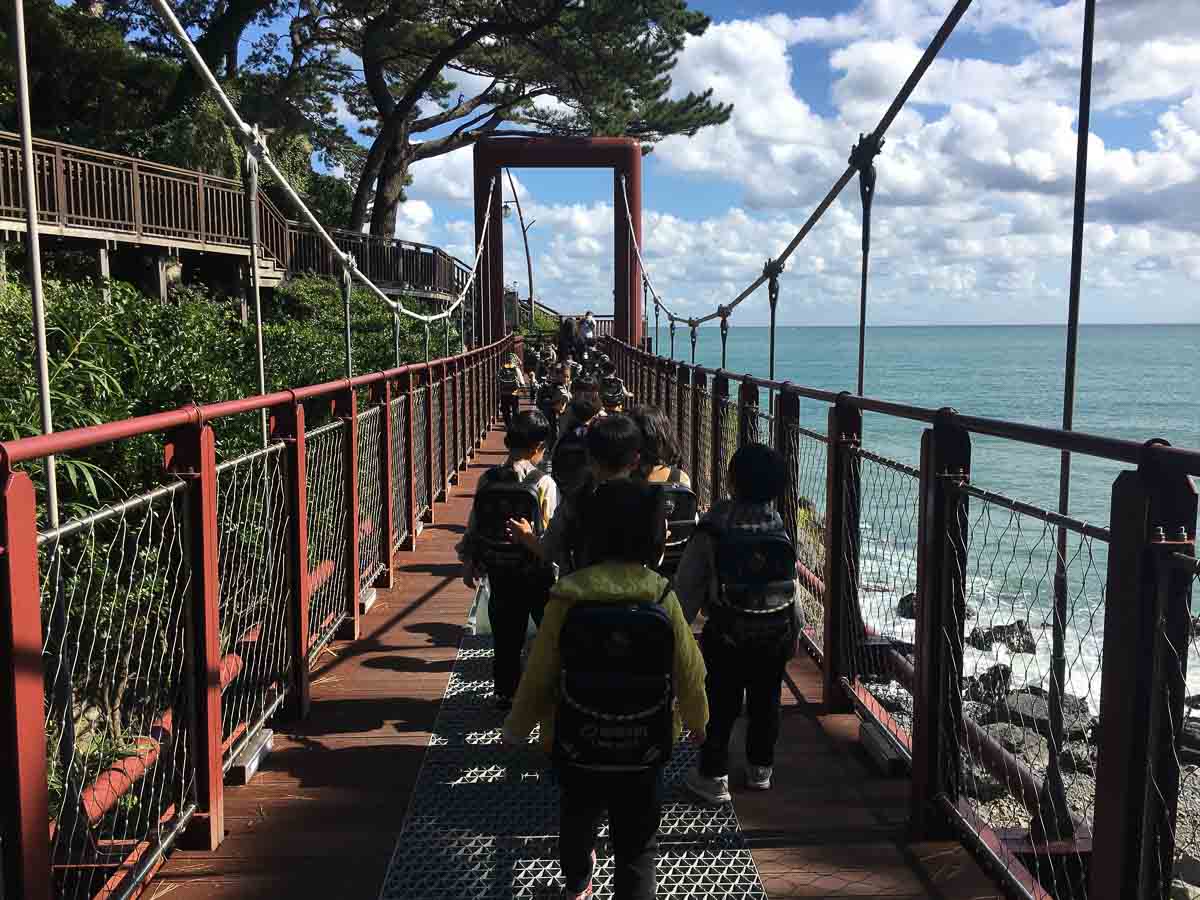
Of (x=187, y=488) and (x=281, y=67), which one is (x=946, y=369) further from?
(x=187, y=488)

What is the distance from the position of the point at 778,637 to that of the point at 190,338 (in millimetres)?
3764

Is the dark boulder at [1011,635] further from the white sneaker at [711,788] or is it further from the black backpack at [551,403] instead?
the black backpack at [551,403]

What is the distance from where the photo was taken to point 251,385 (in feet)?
18.9

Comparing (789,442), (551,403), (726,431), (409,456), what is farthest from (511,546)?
(551,403)

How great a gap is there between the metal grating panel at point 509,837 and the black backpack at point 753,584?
0.46 metres

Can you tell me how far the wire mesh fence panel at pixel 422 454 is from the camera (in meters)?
6.44

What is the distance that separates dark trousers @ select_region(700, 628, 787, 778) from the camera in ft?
8.52

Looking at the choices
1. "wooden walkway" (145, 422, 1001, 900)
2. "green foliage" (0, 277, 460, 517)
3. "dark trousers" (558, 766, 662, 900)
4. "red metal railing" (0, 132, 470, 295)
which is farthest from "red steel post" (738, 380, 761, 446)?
"red metal railing" (0, 132, 470, 295)

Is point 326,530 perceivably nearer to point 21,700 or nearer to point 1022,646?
point 21,700

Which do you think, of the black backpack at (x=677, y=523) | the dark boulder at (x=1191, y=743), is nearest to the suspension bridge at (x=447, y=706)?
the black backpack at (x=677, y=523)

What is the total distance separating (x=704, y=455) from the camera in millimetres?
6172

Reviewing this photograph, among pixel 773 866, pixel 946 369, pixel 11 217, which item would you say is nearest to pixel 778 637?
pixel 773 866

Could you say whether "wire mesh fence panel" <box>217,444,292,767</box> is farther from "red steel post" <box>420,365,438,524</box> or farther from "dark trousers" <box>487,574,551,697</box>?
"red steel post" <box>420,365,438,524</box>

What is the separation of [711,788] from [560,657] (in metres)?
0.86
